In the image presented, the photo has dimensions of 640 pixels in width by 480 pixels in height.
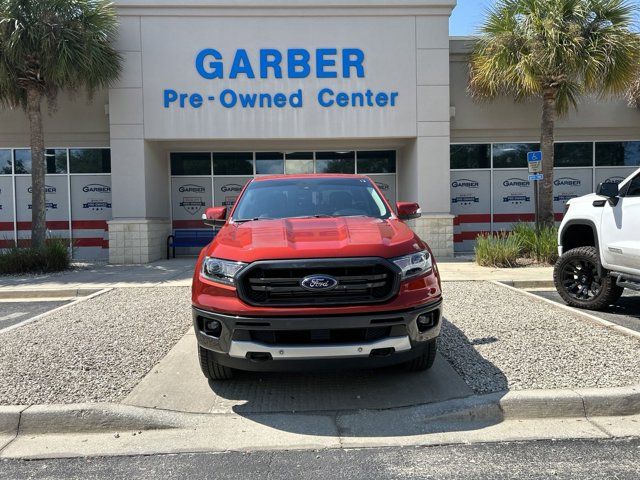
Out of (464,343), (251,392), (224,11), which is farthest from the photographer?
(224,11)

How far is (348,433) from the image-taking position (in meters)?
3.62

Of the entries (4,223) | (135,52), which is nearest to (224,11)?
(135,52)

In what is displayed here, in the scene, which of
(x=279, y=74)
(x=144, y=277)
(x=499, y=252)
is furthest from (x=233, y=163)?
(x=499, y=252)

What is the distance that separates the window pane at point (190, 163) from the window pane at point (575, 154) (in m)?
10.6

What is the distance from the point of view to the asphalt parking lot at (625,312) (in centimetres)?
616

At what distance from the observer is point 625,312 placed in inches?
267

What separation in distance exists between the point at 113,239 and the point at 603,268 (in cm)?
1140

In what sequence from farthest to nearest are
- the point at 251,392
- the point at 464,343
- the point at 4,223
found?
the point at 4,223, the point at 464,343, the point at 251,392

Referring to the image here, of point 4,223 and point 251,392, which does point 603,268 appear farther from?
point 4,223

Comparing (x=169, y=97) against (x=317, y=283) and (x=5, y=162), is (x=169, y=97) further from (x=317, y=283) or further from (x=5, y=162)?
(x=317, y=283)

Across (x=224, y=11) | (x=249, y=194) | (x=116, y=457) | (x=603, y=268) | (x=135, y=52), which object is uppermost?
(x=224, y=11)

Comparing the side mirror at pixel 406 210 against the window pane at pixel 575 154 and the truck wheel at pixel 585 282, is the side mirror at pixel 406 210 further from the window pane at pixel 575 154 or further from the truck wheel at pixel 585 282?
the window pane at pixel 575 154

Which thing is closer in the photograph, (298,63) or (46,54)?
(46,54)

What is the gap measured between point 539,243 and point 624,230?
562cm
